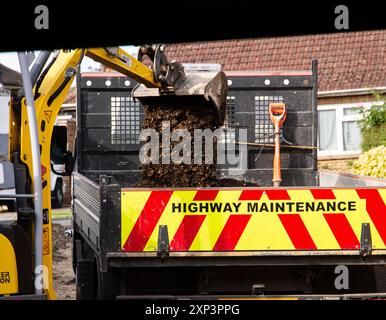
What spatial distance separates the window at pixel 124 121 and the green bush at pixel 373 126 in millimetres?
10757

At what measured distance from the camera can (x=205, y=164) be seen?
24.4 ft

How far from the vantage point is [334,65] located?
876 inches

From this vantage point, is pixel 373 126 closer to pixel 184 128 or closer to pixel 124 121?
pixel 124 121

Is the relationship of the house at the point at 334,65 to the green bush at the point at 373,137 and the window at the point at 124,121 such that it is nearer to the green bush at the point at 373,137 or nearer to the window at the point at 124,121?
the green bush at the point at 373,137

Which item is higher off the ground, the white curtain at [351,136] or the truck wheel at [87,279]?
the white curtain at [351,136]


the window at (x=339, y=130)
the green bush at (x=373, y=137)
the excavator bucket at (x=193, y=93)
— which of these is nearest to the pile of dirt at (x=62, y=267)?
the excavator bucket at (x=193, y=93)

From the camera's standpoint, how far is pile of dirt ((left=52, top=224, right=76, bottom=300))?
983cm

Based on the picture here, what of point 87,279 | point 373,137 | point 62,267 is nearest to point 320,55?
point 373,137

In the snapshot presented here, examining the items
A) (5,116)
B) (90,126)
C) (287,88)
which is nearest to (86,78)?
(90,126)

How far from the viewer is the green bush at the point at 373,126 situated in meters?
18.9

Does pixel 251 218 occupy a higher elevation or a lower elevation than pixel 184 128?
lower

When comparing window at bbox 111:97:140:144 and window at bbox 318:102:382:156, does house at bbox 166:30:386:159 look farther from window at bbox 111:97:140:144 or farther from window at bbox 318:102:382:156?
window at bbox 111:97:140:144

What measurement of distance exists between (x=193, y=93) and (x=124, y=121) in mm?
1788
